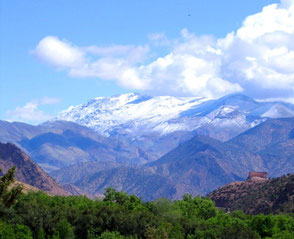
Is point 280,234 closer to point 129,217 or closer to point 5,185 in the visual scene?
point 129,217

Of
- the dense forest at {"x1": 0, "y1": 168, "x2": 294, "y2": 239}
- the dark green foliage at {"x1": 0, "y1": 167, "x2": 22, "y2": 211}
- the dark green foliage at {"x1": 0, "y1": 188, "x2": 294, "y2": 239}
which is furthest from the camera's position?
the dark green foliage at {"x1": 0, "y1": 188, "x2": 294, "y2": 239}

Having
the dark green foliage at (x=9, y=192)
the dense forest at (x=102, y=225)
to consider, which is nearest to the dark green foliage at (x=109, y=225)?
the dense forest at (x=102, y=225)

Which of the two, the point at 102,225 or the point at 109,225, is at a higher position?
the point at 109,225

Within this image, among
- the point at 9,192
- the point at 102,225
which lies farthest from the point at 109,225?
the point at 9,192

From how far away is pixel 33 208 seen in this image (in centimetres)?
12181

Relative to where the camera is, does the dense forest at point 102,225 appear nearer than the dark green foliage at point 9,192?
No

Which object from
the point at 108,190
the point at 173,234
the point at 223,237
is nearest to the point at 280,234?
the point at 223,237

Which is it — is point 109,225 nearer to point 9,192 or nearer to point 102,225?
point 102,225

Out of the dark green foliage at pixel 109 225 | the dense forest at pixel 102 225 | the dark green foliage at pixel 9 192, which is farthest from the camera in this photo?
the dark green foliage at pixel 109 225

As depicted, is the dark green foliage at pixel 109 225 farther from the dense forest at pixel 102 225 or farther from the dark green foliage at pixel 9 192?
the dark green foliage at pixel 9 192

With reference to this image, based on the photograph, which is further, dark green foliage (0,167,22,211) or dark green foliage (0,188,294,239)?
dark green foliage (0,188,294,239)

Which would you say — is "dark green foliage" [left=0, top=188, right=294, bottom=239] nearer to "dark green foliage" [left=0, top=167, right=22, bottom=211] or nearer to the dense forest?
the dense forest

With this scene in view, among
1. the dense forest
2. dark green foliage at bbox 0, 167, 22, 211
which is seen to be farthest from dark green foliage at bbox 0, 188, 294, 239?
dark green foliage at bbox 0, 167, 22, 211

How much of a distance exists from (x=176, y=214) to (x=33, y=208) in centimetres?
4826
